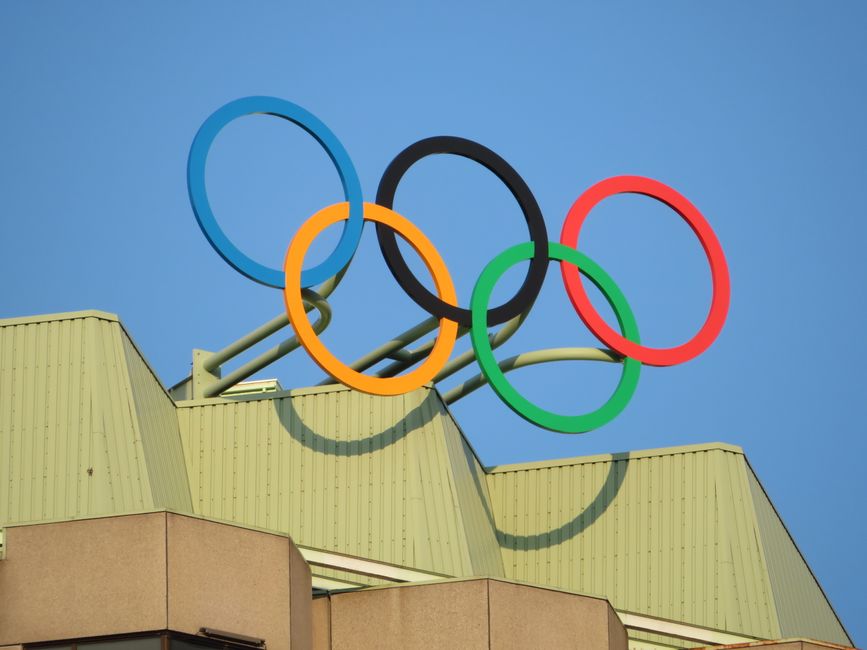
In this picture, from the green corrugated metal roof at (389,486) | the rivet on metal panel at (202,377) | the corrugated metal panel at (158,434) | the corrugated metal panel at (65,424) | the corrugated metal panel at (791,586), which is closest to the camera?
the corrugated metal panel at (65,424)

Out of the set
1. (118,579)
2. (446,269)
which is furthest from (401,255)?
(118,579)

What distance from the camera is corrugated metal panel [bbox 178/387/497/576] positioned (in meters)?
42.6

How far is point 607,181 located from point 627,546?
753 centimetres

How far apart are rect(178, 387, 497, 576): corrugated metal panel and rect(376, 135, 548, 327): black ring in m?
2.09

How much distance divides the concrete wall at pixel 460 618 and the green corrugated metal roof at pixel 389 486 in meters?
3.11

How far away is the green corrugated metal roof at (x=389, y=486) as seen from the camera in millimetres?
41500

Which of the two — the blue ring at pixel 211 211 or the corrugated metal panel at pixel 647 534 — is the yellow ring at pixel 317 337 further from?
the corrugated metal panel at pixel 647 534

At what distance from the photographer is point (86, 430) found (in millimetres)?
41406

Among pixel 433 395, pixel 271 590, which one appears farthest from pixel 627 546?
pixel 271 590

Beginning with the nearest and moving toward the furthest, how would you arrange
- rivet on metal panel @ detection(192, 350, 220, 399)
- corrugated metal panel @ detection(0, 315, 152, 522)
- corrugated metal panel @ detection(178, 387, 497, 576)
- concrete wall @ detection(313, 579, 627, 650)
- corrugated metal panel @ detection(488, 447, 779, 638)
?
concrete wall @ detection(313, 579, 627, 650)
corrugated metal panel @ detection(0, 315, 152, 522)
corrugated metal panel @ detection(178, 387, 497, 576)
corrugated metal panel @ detection(488, 447, 779, 638)
rivet on metal panel @ detection(192, 350, 220, 399)

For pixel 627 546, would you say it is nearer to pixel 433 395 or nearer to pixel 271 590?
pixel 433 395

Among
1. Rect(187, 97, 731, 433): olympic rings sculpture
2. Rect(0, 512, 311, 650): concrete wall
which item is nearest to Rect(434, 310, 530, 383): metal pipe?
Rect(187, 97, 731, 433): olympic rings sculpture

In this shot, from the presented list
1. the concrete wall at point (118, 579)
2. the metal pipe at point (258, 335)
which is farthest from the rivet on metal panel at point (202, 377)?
the concrete wall at point (118, 579)

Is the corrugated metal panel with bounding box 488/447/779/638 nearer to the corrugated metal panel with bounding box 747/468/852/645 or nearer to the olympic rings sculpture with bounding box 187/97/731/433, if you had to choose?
the corrugated metal panel with bounding box 747/468/852/645
